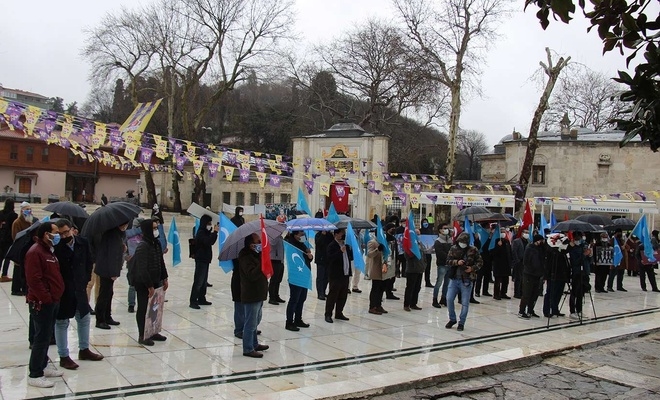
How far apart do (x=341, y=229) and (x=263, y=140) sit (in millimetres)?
41713

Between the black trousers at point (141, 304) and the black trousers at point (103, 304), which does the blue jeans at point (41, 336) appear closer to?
the black trousers at point (141, 304)

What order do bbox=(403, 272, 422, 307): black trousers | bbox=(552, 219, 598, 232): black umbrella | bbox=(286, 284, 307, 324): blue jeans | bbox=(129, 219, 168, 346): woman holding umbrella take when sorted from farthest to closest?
bbox=(552, 219, 598, 232): black umbrella
bbox=(403, 272, 422, 307): black trousers
bbox=(286, 284, 307, 324): blue jeans
bbox=(129, 219, 168, 346): woman holding umbrella

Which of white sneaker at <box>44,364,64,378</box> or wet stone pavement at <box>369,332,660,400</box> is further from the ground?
white sneaker at <box>44,364,64,378</box>

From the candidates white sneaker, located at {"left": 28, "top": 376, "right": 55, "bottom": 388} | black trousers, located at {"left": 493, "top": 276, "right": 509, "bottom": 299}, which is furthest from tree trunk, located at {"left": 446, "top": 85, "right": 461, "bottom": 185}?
white sneaker, located at {"left": 28, "top": 376, "right": 55, "bottom": 388}

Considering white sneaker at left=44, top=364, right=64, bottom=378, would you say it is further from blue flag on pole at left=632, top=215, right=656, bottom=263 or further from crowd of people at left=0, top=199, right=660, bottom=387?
blue flag on pole at left=632, top=215, right=656, bottom=263

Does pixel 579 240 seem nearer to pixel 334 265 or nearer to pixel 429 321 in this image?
pixel 429 321

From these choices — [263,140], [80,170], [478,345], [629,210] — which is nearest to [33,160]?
[80,170]

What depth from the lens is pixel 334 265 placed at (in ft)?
31.8

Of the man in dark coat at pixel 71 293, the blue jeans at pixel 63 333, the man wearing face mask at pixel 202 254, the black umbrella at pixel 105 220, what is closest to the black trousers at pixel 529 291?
the man wearing face mask at pixel 202 254

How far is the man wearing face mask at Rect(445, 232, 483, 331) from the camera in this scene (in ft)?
31.4

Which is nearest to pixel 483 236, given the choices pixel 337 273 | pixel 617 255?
pixel 617 255

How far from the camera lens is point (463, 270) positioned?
963 centimetres

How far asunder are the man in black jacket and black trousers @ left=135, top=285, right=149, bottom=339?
23.4 ft

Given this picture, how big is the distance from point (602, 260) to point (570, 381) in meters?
9.19
